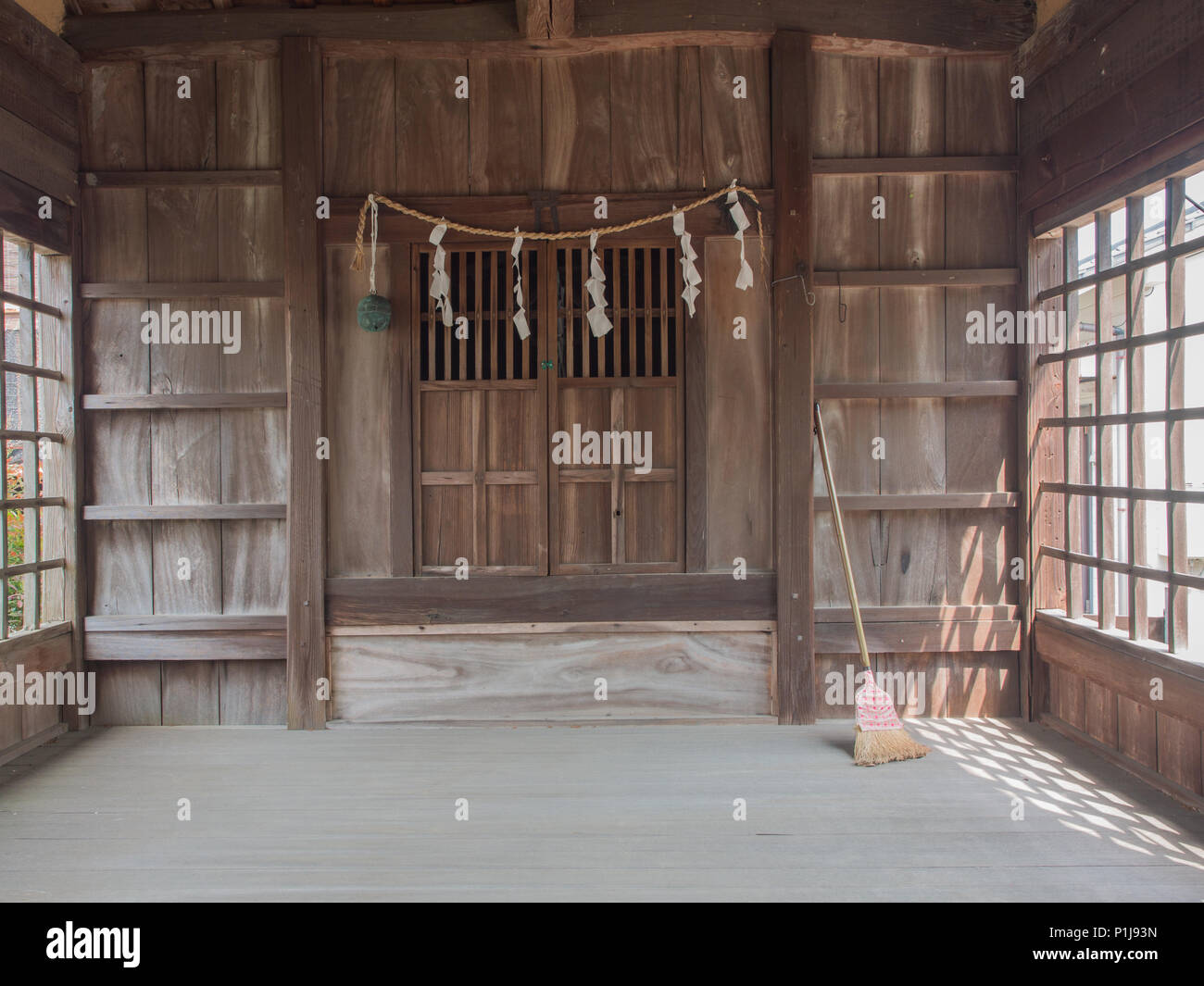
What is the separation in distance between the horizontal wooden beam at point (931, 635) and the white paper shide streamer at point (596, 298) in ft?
6.19

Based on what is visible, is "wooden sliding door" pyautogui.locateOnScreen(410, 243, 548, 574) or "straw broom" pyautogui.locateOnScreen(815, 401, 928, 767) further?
"wooden sliding door" pyautogui.locateOnScreen(410, 243, 548, 574)

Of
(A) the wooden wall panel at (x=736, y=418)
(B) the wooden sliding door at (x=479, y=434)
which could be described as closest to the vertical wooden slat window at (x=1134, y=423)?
(A) the wooden wall panel at (x=736, y=418)

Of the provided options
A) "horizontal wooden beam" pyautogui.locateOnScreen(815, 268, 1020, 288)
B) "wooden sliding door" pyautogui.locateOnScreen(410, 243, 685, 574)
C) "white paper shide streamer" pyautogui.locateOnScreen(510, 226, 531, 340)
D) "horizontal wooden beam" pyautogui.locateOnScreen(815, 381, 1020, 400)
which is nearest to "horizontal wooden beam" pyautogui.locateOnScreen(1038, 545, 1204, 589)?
"horizontal wooden beam" pyautogui.locateOnScreen(815, 381, 1020, 400)

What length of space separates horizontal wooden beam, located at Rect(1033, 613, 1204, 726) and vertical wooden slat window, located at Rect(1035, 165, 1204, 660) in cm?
8

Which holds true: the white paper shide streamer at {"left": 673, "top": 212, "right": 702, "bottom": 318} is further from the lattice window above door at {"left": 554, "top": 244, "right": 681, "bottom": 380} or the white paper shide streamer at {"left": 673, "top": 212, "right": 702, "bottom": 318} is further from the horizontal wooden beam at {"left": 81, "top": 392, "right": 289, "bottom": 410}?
the horizontal wooden beam at {"left": 81, "top": 392, "right": 289, "bottom": 410}

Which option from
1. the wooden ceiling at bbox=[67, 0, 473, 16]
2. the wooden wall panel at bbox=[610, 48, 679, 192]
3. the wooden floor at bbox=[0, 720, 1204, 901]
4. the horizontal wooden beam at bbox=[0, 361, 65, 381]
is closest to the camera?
the wooden floor at bbox=[0, 720, 1204, 901]

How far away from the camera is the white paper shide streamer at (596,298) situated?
13.5ft

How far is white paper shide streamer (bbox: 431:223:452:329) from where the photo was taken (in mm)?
4129

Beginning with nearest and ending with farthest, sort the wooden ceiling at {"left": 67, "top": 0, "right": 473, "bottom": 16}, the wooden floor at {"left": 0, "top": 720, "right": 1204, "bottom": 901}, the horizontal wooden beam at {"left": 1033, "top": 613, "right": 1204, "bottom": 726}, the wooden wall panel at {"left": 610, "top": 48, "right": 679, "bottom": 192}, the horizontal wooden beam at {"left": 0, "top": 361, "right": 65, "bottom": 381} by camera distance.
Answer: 1. the wooden floor at {"left": 0, "top": 720, "right": 1204, "bottom": 901}
2. the horizontal wooden beam at {"left": 1033, "top": 613, "right": 1204, "bottom": 726}
3. the horizontal wooden beam at {"left": 0, "top": 361, "right": 65, "bottom": 381}
4. the wooden ceiling at {"left": 67, "top": 0, "right": 473, "bottom": 16}
5. the wooden wall panel at {"left": 610, "top": 48, "right": 679, "bottom": 192}

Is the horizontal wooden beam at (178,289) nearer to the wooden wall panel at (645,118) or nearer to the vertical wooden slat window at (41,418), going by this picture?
the vertical wooden slat window at (41,418)

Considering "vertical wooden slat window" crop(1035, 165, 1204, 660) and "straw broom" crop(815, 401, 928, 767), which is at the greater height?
"vertical wooden slat window" crop(1035, 165, 1204, 660)

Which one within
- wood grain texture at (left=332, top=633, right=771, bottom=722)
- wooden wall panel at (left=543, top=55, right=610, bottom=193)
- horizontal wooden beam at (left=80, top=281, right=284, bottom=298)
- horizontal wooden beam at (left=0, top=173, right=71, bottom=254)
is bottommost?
wood grain texture at (left=332, top=633, right=771, bottom=722)

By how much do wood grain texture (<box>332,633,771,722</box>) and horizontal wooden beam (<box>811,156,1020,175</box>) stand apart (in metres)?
2.50

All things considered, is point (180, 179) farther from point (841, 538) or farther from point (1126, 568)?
point (1126, 568)
